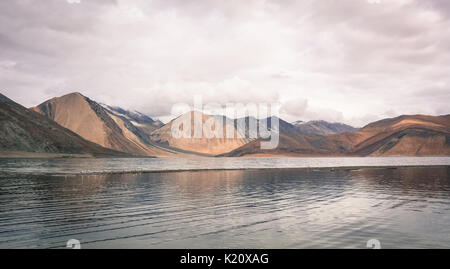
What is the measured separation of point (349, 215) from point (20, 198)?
1230 inches

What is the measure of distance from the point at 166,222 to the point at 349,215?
14233 millimetres

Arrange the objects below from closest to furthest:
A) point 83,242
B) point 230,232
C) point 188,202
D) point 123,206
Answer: point 83,242 < point 230,232 < point 123,206 < point 188,202

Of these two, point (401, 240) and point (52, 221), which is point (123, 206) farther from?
point (401, 240)

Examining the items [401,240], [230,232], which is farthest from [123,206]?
[401,240]

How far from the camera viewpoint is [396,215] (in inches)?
1024

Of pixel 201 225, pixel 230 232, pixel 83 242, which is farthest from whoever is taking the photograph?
pixel 201 225

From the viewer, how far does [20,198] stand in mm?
33312

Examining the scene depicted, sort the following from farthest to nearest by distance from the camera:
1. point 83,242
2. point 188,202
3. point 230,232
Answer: point 188,202 → point 230,232 → point 83,242

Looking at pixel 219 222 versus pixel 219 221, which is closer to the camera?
pixel 219 222

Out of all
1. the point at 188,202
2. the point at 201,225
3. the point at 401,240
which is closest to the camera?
the point at 401,240

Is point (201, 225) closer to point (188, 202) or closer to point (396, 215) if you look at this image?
point (188, 202)
